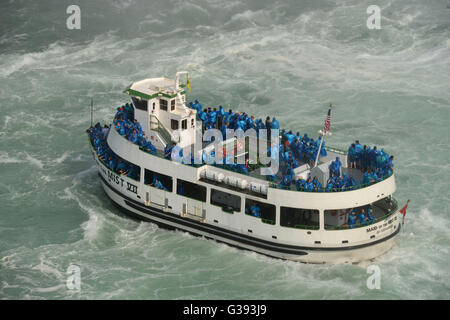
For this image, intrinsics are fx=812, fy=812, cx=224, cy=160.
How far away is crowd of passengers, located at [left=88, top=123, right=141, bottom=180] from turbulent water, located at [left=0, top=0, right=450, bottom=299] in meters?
2.05

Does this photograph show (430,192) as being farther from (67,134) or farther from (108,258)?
(67,134)

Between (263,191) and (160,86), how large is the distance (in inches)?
286

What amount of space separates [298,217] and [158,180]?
608 cm

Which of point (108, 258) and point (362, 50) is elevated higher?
point (362, 50)

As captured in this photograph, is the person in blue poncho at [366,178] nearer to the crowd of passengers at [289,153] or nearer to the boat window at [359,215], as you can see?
the crowd of passengers at [289,153]

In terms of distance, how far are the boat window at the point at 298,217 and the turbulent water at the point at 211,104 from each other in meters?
1.62

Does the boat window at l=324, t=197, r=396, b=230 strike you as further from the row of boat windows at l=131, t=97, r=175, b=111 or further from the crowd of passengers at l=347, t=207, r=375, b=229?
the row of boat windows at l=131, t=97, r=175, b=111

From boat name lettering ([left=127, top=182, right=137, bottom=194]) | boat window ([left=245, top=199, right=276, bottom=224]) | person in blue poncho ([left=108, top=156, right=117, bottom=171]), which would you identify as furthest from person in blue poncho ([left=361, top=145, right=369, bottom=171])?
person in blue poncho ([left=108, top=156, right=117, bottom=171])

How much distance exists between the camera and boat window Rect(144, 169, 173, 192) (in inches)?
1299

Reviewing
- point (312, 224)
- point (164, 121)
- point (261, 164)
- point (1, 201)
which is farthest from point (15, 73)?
point (312, 224)

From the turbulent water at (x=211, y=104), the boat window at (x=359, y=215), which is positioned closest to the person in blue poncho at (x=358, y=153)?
the boat window at (x=359, y=215)

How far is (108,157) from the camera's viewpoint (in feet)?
115

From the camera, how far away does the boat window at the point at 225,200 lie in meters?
32.5

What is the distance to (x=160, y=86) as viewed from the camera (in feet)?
113
